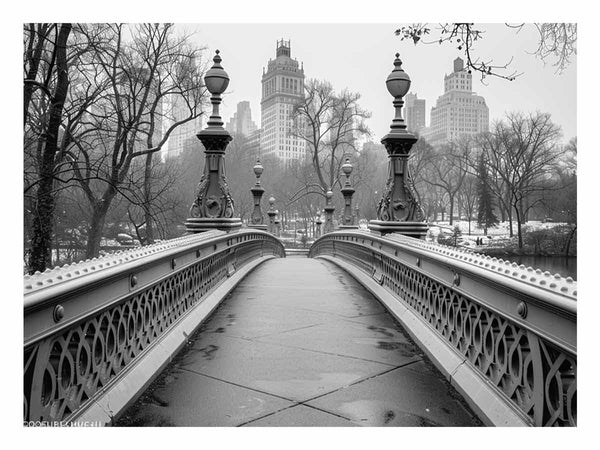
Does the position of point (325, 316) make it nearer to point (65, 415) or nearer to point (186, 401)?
point (186, 401)

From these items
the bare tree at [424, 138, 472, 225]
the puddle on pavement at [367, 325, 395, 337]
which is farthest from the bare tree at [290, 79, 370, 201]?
the puddle on pavement at [367, 325, 395, 337]

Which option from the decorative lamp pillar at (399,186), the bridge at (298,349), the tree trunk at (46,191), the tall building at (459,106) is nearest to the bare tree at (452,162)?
the tall building at (459,106)

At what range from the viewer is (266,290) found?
801 centimetres

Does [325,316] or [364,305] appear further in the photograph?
[364,305]

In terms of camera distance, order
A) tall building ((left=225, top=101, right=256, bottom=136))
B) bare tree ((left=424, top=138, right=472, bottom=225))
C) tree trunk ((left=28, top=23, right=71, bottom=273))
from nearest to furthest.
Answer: tree trunk ((left=28, top=23, right=71, bottom=273)), tall building ((left=225, top=101, right=256, bottom=136)), bare tree ((left=424, top=138, right=472, bottom=225))

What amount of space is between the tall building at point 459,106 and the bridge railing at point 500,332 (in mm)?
4437

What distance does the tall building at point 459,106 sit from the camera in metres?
8.64

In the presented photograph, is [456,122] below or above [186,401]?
above

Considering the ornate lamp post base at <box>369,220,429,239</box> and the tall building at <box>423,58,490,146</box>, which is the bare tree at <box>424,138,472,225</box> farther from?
the ornate lamp post base at <box>369,220,429,239</box>

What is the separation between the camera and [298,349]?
14.9ft

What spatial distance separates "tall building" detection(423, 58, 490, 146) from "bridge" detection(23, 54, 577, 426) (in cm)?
403

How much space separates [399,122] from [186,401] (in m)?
5.52

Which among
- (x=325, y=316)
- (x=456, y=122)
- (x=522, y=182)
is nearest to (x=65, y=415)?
(x=325, y=316)

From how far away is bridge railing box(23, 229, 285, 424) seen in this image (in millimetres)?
2309
